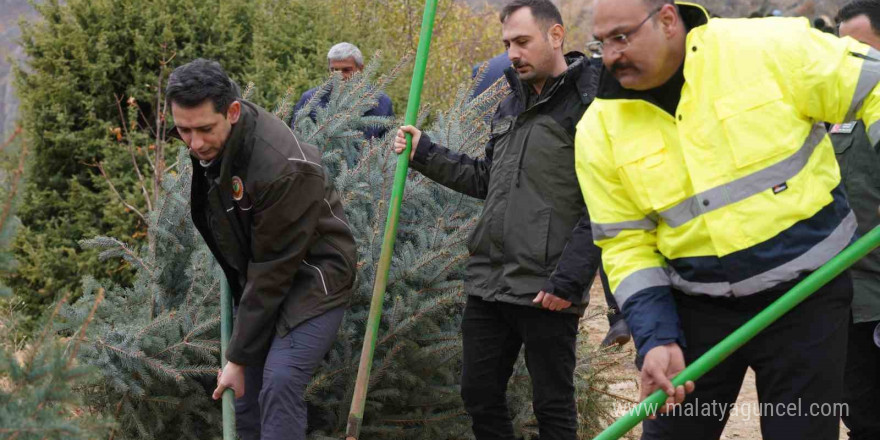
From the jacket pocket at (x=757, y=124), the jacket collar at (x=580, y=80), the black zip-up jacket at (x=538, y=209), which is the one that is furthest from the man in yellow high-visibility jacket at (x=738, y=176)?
the jacket collar at (x=580, y=80)

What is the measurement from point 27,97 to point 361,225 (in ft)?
12.8

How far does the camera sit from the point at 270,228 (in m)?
3.39

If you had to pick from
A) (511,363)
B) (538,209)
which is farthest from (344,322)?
(538,209)

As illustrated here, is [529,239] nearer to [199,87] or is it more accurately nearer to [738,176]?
[738,176]

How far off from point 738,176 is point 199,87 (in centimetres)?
179

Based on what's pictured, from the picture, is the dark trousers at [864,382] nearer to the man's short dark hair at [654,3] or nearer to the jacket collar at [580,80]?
the jacket collar at [580,80]

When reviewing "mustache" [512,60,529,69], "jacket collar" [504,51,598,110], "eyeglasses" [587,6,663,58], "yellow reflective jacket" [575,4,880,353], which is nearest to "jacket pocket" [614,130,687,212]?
"yellow reflective jacket" [575,4,880,353]

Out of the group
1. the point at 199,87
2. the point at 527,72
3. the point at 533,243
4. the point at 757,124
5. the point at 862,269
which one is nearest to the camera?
the point at 757,124

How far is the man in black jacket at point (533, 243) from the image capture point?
364cm

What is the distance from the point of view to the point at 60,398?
7.07 feet

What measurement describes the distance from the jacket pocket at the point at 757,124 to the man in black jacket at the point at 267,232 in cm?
152

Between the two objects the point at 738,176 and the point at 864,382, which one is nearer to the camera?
the point at 738,176

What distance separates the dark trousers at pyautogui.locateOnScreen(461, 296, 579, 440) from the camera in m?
3.71

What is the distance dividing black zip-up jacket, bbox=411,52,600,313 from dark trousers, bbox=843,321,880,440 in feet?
3.75
